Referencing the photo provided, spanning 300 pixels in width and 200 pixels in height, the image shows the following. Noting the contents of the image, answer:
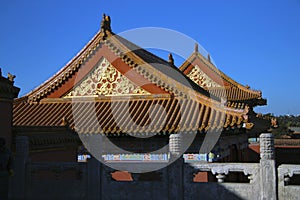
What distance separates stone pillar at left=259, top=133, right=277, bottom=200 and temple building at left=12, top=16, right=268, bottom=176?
1.51 m

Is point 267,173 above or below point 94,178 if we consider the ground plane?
above

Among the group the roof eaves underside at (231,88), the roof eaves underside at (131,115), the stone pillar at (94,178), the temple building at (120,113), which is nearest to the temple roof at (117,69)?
the temple building at (120,113)

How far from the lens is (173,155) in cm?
770

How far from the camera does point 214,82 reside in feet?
67.7

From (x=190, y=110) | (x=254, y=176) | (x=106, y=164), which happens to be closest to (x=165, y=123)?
(x=190, y=110)

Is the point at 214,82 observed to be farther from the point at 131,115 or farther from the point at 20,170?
the point at 20,170

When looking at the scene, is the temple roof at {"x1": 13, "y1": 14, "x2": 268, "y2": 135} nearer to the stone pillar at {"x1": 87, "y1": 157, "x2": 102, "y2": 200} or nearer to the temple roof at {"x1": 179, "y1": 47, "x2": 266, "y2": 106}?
the stone pillar at {"x1": 87, "y1": 157, "x2": 102, "y2": 200}

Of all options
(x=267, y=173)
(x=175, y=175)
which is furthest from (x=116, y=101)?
(x=267, y=173)

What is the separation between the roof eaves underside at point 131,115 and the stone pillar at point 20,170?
2.03 meters

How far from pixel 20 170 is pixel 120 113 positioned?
144 inches

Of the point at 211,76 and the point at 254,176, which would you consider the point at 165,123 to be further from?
the point at 211,76

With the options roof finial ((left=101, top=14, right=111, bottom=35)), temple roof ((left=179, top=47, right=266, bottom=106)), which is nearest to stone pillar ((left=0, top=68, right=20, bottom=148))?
roof finial ((left=101, top=14, right=111, bottom=35))

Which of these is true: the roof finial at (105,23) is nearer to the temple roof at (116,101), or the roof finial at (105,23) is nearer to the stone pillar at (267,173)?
the temple roof at (116,101)

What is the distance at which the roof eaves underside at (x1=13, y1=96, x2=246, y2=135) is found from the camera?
9555mm
